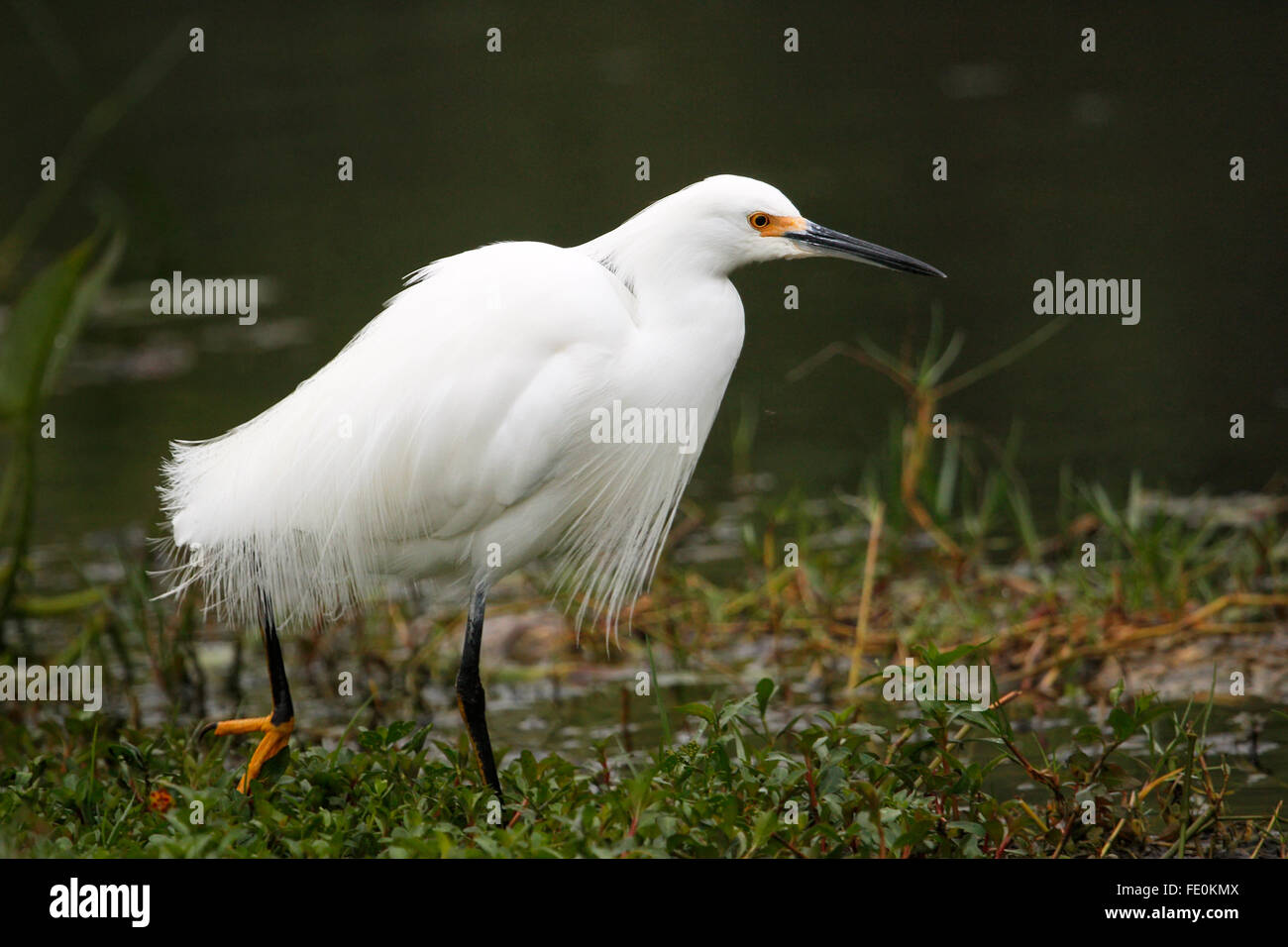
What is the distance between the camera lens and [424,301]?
13.1 feet

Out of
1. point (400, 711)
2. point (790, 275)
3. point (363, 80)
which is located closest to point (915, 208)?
point (790, 275)

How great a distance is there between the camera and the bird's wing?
3.85 metres

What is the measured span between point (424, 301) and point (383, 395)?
248mm

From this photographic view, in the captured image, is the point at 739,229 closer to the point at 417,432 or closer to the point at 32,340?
the point at 417,432

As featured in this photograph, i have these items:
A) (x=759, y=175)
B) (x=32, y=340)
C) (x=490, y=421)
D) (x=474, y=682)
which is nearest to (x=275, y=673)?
(x=474, y=682)

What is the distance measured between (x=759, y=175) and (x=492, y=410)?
6.18 m

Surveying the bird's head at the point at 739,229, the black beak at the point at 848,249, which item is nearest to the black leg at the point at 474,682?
the bird's head at the point at 739,229

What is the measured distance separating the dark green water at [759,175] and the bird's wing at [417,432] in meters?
2.72

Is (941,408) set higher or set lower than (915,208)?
lower

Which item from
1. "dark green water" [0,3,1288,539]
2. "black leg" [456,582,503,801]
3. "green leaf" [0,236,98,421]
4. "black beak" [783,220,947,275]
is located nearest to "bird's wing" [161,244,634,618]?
"black leg" [456,582,503,801]

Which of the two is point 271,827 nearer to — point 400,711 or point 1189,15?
point 400,711

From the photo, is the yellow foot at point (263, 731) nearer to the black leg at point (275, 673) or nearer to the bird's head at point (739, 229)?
the black leg at point (275, 673)

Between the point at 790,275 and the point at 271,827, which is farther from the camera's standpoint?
the point at 790,275

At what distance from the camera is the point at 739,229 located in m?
3.87
